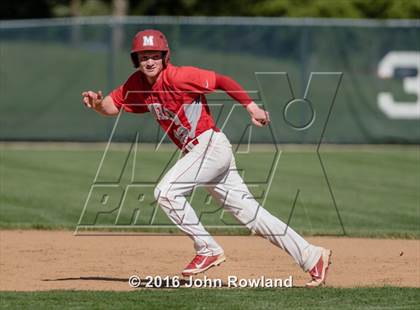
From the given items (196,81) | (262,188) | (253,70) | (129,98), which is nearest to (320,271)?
(196,81)

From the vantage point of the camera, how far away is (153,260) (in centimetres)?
1011

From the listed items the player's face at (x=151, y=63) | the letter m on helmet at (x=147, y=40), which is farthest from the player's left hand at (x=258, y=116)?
the letter m on helmet at (x=147, y=40)

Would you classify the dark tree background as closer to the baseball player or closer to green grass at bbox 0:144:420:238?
green grass at bbox 0:144:420:238

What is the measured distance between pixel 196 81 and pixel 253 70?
49.5 ft

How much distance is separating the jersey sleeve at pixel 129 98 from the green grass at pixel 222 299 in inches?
59.5

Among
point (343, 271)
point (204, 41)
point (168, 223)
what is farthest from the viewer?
point (204, 41)

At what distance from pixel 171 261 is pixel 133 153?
1125 centimetres

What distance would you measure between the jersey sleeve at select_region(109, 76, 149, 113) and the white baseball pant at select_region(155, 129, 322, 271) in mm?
536

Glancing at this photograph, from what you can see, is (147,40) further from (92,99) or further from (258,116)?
(258,116)

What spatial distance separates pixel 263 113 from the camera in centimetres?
794

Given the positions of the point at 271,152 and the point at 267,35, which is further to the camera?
the point at 267,35

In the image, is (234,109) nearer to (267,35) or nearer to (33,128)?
(267,35)

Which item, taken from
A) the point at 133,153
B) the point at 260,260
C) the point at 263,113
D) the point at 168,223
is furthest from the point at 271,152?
the point at 263,113

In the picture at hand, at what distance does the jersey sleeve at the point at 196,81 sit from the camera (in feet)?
26.6
